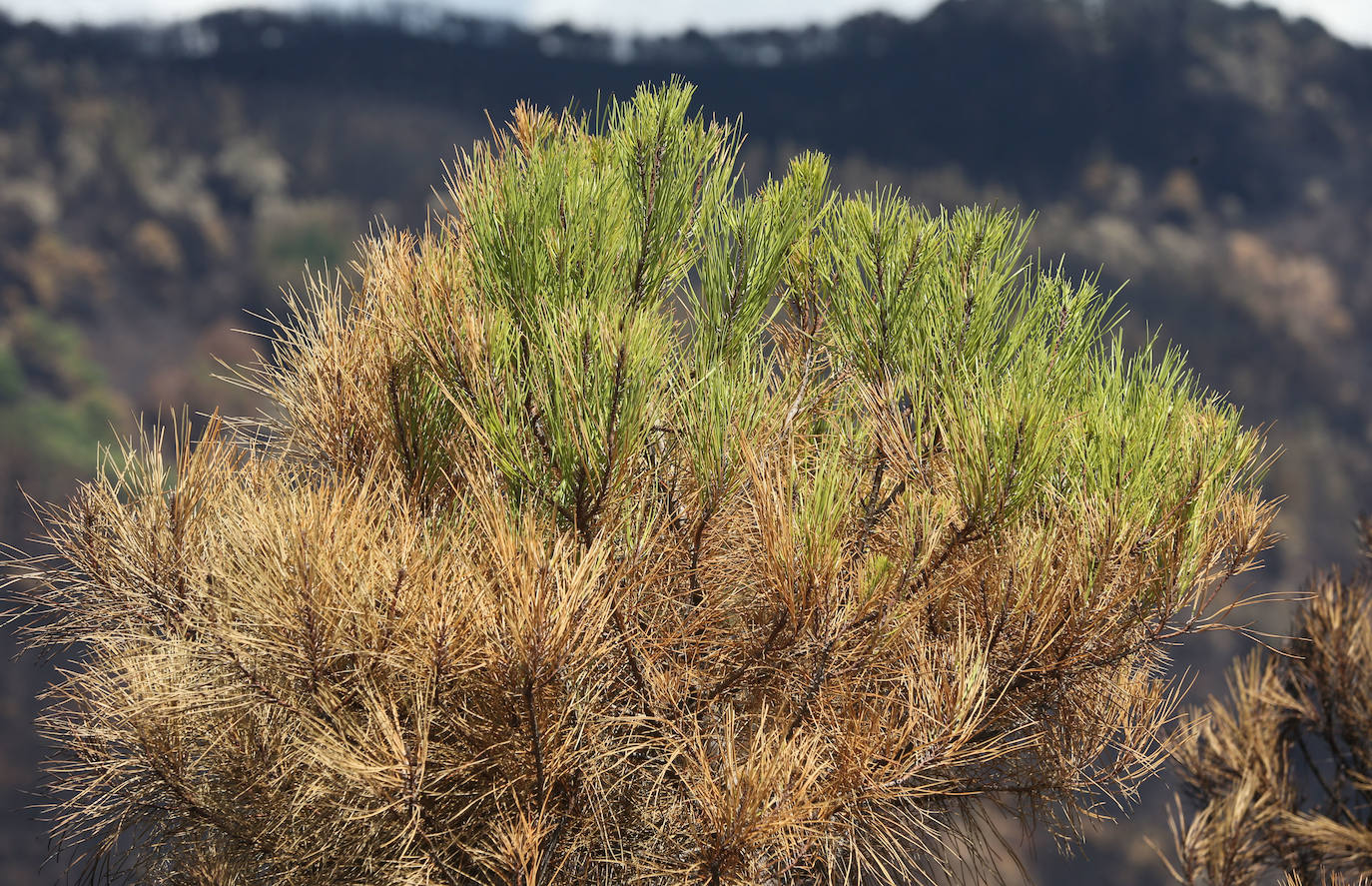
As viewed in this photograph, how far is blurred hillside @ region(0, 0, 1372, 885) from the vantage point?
2472cm

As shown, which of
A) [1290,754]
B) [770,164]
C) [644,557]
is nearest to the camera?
[644,557]

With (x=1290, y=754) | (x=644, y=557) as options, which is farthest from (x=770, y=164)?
(x=644, y=557)

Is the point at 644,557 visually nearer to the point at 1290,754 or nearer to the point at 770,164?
the point at 1290,754

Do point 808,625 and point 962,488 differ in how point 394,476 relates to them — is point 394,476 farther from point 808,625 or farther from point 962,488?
point 962,488

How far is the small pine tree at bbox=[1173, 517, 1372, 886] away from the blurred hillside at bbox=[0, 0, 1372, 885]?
20.2 metres

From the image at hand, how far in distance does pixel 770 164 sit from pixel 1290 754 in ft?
87.7

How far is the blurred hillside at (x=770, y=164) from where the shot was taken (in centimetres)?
2472

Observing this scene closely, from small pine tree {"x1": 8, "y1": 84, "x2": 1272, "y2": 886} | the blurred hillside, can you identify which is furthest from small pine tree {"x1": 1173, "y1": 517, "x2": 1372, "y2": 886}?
the blurred hillside

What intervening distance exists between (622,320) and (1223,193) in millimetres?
36882

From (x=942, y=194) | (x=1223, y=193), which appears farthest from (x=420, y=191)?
(x=1223, y=193)

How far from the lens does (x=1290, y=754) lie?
360 centimetres

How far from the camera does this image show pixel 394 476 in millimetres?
1903

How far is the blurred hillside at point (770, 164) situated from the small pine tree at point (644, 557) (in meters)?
19.6

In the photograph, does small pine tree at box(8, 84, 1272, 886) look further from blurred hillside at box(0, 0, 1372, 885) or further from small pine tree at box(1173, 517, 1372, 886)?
blurred hillside at box(0, 0, 1372, 885)
